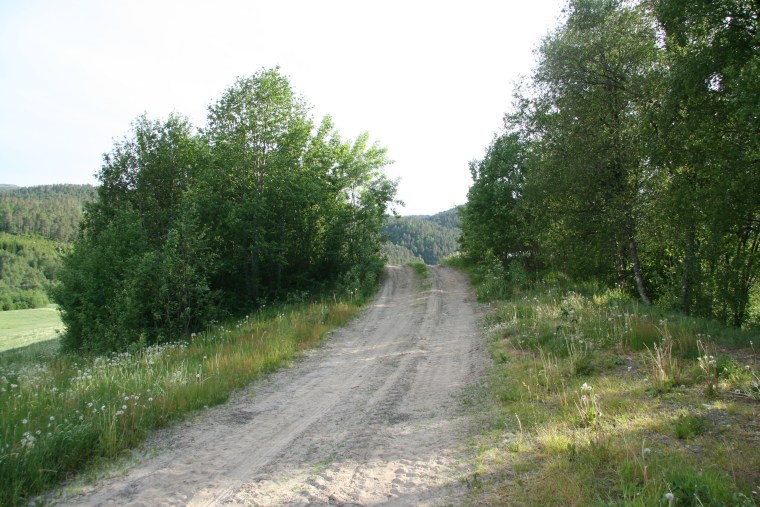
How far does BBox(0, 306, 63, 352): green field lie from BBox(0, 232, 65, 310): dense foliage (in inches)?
974

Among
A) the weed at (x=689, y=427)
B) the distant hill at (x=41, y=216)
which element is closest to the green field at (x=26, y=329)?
the weed at (x=689, y=427)

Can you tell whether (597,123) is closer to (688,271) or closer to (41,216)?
(688,271)

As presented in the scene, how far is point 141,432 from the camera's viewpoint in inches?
223

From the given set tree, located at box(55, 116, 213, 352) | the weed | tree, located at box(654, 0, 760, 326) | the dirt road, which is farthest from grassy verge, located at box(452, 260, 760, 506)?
tree, located at box(55, 116, 213, 352)

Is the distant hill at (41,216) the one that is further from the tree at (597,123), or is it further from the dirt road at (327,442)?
the dirt road at (327,442)

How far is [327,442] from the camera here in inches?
216

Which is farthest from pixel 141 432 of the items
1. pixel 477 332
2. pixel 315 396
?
pixel 477 332

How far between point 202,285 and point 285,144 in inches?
346

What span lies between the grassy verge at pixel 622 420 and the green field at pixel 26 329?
2399cm

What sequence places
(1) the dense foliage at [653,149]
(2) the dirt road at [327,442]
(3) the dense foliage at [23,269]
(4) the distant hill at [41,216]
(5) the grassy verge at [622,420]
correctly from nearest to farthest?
1. (5) the grassy verge at [622,420]
2. (2) the dirt road at [327,442]
3. (1) the dense foliage at [653,149]
4. (3) the dense foliage at [23,269]
5. (4) the distant hill at [41,216]

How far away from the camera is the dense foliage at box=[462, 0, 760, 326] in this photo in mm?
9312

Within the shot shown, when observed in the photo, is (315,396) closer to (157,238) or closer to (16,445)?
(16,445)

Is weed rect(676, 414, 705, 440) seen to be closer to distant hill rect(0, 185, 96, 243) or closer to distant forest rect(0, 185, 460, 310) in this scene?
distant forest rect(0, 185, 460, 310)

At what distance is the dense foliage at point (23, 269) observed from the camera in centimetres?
8794
